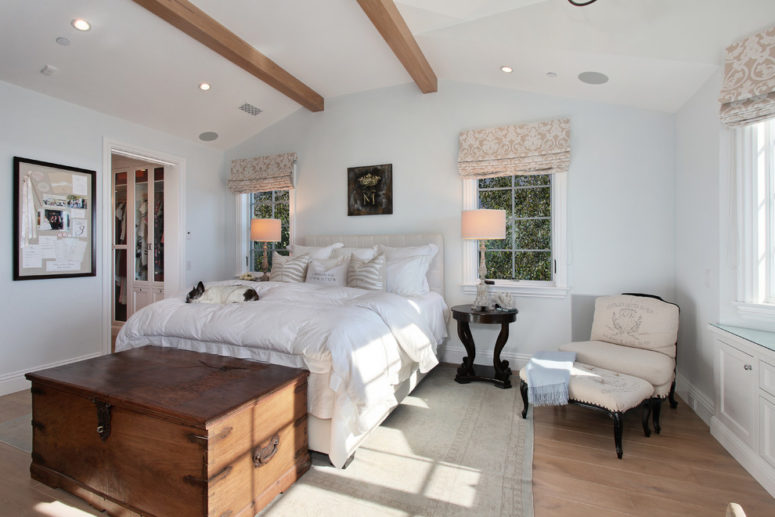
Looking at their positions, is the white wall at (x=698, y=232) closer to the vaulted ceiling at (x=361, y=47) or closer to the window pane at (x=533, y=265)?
the vaulted ceiling at (x=361, y=47)

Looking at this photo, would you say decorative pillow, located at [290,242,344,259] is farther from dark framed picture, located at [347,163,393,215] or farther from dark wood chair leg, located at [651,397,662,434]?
dark wood chair leg, located at [651,397,662,434]

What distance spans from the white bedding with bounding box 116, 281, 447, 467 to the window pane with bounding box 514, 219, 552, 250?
150 cm

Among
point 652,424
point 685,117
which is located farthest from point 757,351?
point 685,117

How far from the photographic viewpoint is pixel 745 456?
2.10 metres

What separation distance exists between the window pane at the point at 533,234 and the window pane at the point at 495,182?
0.41m

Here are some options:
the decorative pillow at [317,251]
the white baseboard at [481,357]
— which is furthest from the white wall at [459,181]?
the decorative pillow at [317,251]

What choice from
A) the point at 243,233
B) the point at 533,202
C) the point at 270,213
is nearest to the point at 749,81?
the point at 533,202

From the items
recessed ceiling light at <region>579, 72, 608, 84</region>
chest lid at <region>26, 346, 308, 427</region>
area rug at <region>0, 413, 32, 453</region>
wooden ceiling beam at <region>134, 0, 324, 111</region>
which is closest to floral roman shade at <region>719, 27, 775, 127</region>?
recessed ceiling light at <region>579, 72, 608, 84</region>

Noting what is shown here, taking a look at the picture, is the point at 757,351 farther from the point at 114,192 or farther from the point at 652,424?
the point at 114,192

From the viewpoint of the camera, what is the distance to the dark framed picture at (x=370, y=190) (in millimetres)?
4422

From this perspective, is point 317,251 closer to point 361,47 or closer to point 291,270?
point 291,270

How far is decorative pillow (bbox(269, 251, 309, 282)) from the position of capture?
3.84 metres

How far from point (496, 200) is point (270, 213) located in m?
2.98

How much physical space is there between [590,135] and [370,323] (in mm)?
2727
